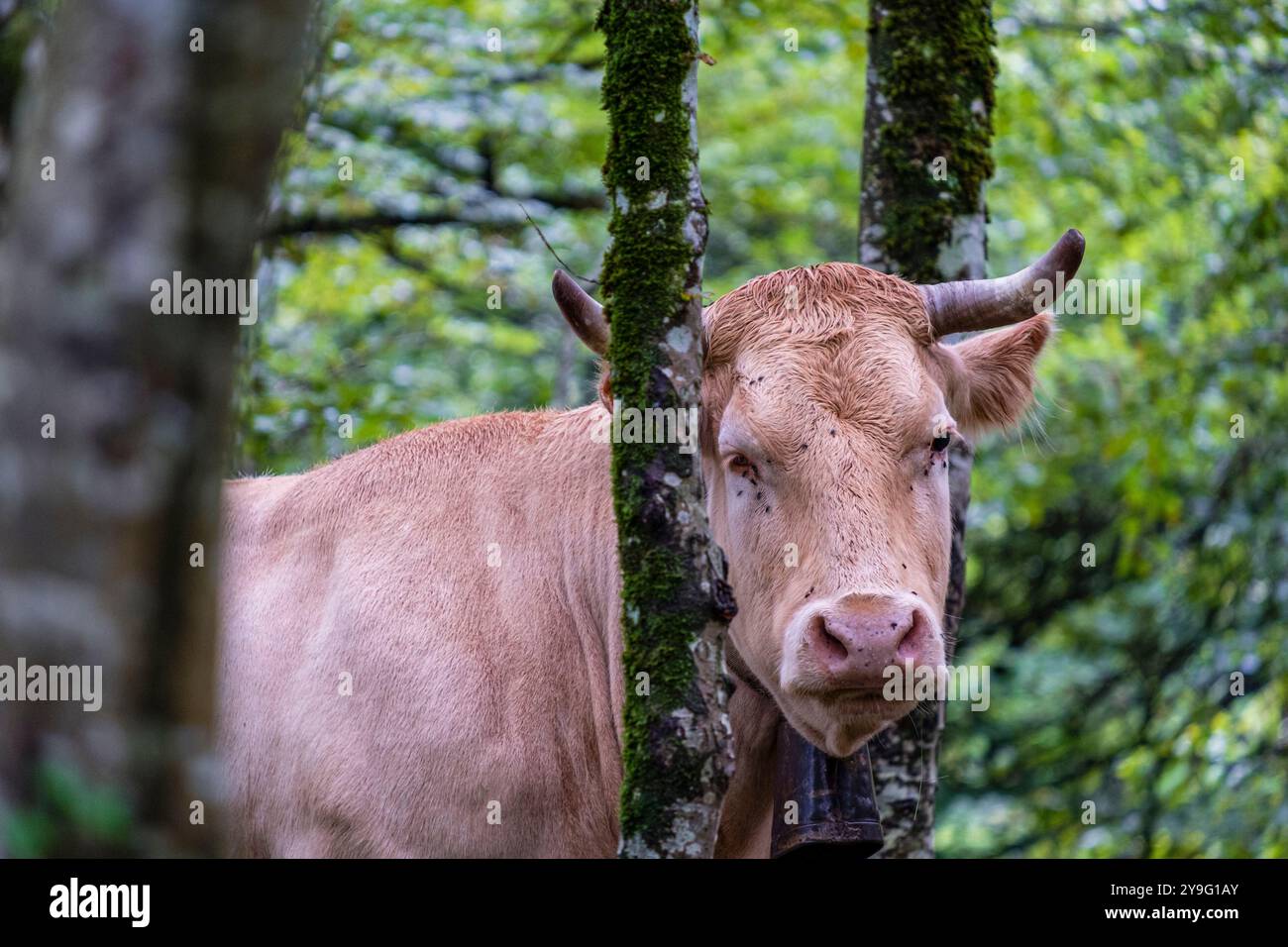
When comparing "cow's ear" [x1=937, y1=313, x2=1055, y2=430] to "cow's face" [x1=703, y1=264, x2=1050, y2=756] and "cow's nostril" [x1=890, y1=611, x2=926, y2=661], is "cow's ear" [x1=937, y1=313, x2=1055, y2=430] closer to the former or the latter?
"cow's face" [x1=703, y1=264, x2=1050, y2=756]

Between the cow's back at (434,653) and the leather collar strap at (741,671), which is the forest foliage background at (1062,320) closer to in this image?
the cow's back at (434,653)

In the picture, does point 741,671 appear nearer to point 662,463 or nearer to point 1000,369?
point 662,463

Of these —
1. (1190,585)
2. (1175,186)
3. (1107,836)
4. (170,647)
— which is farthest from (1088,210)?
(170,647)

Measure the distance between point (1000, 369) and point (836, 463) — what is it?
1.31m

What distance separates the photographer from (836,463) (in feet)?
13.7

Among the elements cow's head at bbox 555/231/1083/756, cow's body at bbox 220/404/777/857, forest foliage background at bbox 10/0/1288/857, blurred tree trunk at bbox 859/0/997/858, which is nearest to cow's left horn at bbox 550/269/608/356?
cow's head at bbox 555/231/1083/756

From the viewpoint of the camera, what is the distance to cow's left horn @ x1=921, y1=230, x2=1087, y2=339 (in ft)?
15.6

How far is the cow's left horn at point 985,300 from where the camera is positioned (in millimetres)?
4750

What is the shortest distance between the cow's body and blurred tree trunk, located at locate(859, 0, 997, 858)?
1.28 m

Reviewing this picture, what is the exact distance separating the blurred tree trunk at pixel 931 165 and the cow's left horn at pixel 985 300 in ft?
2.43

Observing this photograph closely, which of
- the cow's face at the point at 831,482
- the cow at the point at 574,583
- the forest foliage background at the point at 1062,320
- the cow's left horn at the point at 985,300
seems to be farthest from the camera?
the forest foliage background at the point at 1062,320

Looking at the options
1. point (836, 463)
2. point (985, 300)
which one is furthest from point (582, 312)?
point (985, 300)

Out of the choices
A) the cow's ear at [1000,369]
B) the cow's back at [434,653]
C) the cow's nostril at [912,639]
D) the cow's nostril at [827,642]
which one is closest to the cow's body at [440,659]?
the cow's back at [434,653]
